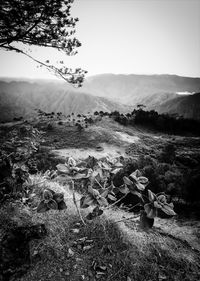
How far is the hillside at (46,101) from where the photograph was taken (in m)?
88.2

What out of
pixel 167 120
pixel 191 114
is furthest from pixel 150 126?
pixel 191 114

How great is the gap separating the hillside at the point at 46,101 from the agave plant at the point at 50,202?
279ft

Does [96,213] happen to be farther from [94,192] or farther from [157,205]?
[157,205]

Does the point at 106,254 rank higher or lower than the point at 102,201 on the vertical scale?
lower

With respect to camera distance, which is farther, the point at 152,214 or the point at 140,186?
the point at 140,186

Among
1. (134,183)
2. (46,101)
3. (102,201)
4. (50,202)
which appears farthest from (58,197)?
(46,101)

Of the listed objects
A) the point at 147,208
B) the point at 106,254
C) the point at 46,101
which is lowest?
the point at 46,101

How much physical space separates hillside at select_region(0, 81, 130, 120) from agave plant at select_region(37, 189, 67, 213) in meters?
84.9

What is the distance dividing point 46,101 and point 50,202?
10460 centimetres

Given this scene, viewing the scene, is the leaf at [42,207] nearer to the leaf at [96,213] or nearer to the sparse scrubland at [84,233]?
the sparse scrubland at [84,233]

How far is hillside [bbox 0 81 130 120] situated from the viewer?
88.2 m

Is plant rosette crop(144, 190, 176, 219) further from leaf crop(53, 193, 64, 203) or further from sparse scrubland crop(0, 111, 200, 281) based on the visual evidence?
leaf crop(53, 193, 64, 203)

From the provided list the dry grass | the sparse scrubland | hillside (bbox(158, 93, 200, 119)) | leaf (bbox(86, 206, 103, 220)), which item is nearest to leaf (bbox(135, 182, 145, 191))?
the sparse scrubland

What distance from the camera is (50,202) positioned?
138cm
